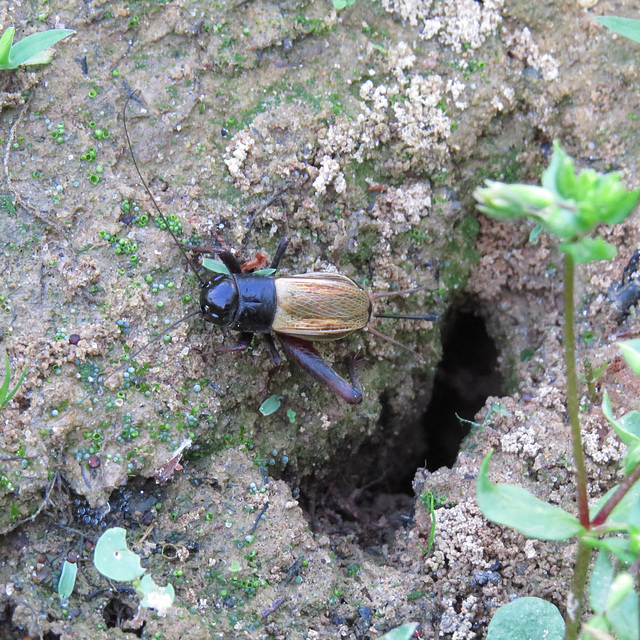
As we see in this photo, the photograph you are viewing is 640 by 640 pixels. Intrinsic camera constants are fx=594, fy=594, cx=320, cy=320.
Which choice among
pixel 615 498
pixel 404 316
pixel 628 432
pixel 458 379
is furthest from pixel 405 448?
pixel 615 498

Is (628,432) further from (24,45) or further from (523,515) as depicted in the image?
(24,45)

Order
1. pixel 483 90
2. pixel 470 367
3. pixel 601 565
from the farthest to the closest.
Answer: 1. pixel 470 367
2. pixel 483 90
3. pixel 601 565

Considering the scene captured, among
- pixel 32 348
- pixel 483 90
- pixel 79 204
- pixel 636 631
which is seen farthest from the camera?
pixel 483 90

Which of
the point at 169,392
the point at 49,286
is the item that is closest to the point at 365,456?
the point at 169,392

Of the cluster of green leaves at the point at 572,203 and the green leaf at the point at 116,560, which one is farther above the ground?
the cluster of green leaves at the point at 572,203

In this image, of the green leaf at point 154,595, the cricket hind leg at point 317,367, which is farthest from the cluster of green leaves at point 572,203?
the green leaf at point 154,595

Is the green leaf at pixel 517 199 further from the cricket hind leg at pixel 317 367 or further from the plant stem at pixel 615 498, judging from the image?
the cricket hind leg at pixel 317 367

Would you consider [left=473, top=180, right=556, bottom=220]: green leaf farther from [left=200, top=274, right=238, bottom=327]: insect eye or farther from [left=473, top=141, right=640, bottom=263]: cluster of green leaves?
[left=200, top=274, right=238, bottom=327]: insect eye

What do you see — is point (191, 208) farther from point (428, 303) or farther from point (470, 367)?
point (470, 367)
